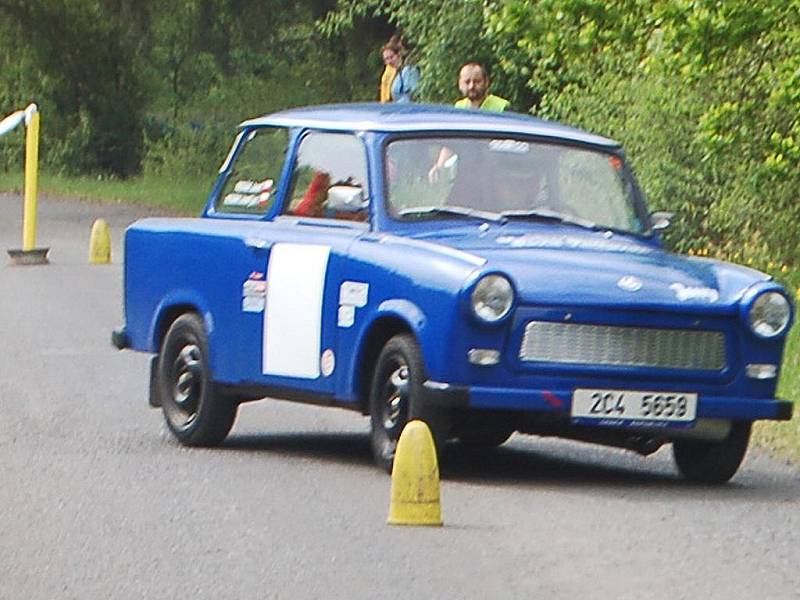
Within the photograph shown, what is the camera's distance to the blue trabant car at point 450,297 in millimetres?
10938

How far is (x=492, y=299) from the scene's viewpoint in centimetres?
1084

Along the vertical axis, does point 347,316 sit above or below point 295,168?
below

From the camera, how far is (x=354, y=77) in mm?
42312

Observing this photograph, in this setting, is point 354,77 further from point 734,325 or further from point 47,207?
point 734,325

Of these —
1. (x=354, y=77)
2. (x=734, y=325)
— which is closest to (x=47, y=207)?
(x=354, y=77)

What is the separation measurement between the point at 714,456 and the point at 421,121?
2097mm

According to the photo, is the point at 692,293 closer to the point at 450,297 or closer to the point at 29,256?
the point at 450,297

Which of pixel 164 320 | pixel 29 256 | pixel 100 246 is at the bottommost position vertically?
pixel 29 256

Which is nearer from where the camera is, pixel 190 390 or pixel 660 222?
pixel 660 222

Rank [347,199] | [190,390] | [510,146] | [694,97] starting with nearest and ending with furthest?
1. [347,199]
2. [510,146]
3. [190,390]
4. [694,97]

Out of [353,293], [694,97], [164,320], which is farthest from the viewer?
[694,97]

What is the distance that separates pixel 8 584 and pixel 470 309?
2.89 metres

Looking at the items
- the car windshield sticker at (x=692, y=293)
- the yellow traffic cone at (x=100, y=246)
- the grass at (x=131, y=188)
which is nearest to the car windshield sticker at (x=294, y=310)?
the car windshield sticker at (x=692, y=293)

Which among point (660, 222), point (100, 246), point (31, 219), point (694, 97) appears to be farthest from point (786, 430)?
point (31, 219)
